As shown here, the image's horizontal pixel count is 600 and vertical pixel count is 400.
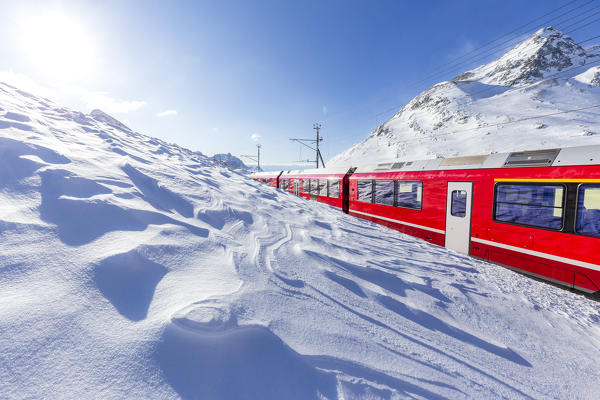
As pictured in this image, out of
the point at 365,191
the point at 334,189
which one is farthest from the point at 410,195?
the point at 334,189

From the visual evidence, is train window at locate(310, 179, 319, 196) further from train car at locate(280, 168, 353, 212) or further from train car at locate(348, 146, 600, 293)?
train car at locate(348, 146, 600, 293)

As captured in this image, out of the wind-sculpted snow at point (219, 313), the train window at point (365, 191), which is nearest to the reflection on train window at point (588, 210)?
the wind-sculpted snow at point (219, 313)

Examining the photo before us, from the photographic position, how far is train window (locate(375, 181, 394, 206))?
318 inches

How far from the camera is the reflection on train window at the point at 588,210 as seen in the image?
3955mm

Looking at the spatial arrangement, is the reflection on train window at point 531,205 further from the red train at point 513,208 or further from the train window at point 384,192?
the train window at point 384,192

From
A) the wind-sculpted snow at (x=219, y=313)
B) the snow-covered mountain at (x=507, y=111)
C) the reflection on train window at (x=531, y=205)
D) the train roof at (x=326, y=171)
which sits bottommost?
the wind-sculpted snow at (x=219, y=313)

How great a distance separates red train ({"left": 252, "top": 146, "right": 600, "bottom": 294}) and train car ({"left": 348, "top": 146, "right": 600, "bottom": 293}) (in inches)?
0.5

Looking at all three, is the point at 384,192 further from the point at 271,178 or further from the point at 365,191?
the point at 271,178

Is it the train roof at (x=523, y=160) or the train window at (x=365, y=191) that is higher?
the train roof at (x=523, y=160)

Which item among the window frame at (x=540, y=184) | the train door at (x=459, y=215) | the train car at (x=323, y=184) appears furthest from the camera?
the train car at (x=323, y=184)

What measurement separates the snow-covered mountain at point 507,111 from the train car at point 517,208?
4548 cm

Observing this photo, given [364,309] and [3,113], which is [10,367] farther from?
[3,113]

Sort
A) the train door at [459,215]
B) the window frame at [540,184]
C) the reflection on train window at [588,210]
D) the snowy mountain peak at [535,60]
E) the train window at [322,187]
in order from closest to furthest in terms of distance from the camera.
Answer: the reflection on train window at [588,210]
the window frame at [540,184]
the train door at [459,215]
the train window at [322,187]
the snowy mountain peak at [535,60]

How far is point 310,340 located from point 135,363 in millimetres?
989
